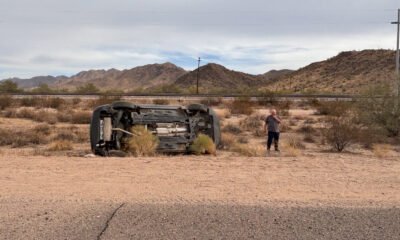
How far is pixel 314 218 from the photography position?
23.7 ft

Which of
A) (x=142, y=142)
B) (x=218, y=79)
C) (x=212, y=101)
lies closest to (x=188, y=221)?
(x=142, y=142)

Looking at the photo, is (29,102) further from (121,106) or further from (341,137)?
(341,137)

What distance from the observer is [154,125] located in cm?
1673

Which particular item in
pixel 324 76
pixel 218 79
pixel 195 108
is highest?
pixel 324 76

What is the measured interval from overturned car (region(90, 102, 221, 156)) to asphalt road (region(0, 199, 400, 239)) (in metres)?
7.93

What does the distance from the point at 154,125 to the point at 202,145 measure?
1.64m

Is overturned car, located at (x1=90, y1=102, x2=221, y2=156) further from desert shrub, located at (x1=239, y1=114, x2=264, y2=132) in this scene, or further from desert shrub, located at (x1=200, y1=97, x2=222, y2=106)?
desert shrub, located at (x1=200, y1=97, x2=222, y2=106)

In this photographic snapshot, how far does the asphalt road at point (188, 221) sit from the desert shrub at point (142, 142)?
24.3ft

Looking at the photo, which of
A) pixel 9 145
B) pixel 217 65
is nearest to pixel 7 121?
pixel 9 145

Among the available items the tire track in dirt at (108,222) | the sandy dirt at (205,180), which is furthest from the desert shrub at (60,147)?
the tire track in dirt at (108,222)

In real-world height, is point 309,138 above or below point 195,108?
below

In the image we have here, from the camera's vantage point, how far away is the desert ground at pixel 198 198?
21.9 feet

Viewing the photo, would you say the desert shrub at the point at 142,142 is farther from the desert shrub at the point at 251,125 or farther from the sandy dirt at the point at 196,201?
the desert shrub at the point at 251,125

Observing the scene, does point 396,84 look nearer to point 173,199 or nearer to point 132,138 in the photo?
point 132,138
